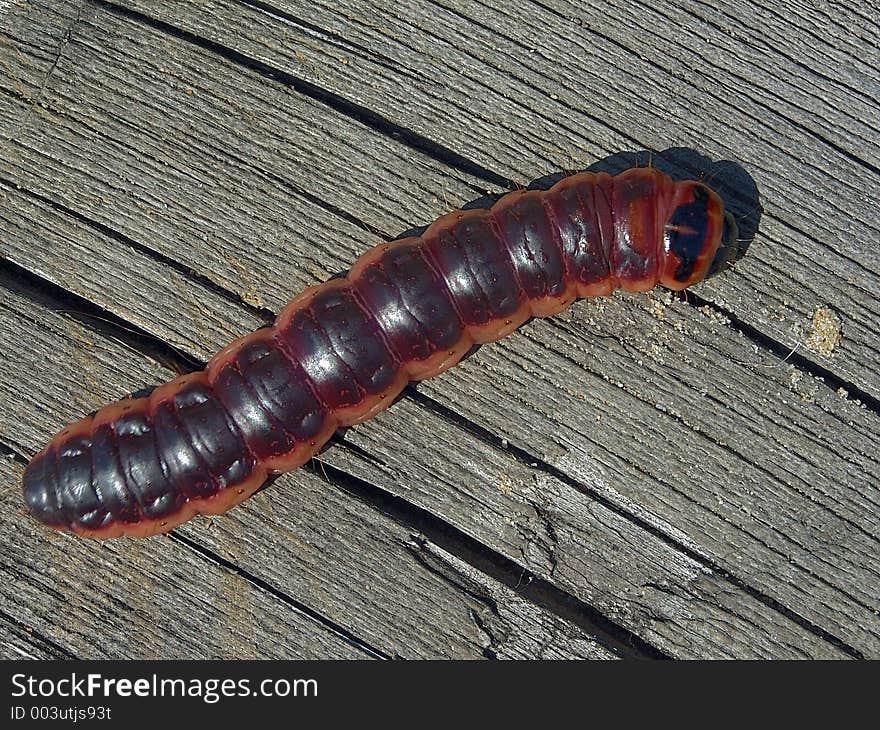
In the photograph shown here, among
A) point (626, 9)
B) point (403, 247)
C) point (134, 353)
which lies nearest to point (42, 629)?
point (134, 353)

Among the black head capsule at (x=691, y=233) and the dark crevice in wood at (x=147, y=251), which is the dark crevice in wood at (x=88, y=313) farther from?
the black head capsule at (x=691, y=233)

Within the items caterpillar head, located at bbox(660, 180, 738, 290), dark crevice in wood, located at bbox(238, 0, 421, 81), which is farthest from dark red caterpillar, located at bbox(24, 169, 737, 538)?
dark crevice in wood, located at bbox(238, 0, 421, 81)

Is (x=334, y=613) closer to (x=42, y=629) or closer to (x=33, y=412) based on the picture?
(x=42, y=629)

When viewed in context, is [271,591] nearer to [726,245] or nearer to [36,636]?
[36,636]

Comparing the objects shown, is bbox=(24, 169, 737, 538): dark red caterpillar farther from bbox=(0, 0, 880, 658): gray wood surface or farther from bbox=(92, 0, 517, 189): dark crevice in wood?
bbox=(92, 0, 517, 189): dark crevice in wood

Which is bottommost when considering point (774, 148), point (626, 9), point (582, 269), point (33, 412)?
point (33, 412)

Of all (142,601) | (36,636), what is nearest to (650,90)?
(142,601)
